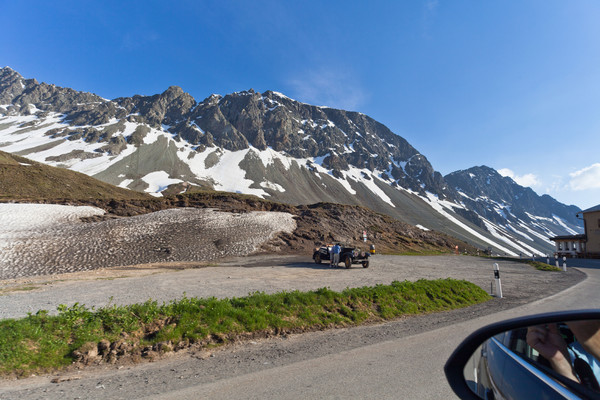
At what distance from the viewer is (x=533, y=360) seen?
1.81 metres

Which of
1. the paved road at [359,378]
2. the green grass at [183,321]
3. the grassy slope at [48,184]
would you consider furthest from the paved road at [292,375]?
the grassy slope at [48,184]

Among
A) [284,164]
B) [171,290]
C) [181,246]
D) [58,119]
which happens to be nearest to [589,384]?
[171,290]

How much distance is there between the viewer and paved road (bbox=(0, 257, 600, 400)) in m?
4.26

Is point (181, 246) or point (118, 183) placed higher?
point (118, 183)

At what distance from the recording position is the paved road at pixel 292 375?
4.26 meters

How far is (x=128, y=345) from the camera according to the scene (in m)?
5.98

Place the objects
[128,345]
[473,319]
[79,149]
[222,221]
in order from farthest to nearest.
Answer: [79,149] < [222,221] < [473,319] < [128,345]

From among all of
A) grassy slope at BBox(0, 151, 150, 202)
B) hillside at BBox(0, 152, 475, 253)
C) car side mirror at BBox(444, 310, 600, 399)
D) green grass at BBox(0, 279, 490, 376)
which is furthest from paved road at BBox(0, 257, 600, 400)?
grassy slope at BBox(0, 151, 150, 202)

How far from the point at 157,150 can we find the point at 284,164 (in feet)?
222

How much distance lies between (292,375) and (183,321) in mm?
3452

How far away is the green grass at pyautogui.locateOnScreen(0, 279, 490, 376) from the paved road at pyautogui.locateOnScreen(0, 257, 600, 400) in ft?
2.16

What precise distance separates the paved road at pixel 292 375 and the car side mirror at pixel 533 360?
2176mm

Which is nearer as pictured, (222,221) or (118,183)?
(222,221)

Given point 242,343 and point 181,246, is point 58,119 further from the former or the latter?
point 242,343
